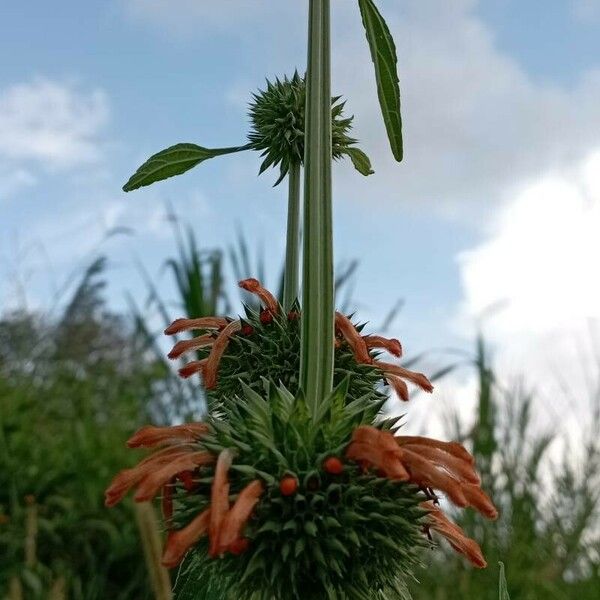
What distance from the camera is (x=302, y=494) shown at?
0.80m

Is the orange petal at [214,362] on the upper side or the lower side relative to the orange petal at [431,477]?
upper

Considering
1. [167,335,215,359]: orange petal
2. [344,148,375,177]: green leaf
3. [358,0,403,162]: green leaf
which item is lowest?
[167,335,215,359]: orange petal

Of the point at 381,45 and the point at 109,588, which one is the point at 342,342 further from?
the point at 109,588

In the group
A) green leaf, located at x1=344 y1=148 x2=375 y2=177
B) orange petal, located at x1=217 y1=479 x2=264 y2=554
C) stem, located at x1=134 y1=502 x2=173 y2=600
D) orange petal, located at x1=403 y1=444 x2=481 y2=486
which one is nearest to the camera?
orange petal, located at x1=217 y1=479 x2=264 y2=554

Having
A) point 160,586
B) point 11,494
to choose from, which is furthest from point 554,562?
point 160,586

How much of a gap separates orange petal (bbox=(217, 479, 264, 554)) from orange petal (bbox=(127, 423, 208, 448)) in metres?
0.15

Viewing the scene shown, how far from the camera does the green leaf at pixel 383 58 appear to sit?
810 mm

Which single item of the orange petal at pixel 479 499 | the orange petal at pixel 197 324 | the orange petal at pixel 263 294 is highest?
the orange petal at pixel 263 294

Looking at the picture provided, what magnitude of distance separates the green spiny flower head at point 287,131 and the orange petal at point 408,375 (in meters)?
0.25

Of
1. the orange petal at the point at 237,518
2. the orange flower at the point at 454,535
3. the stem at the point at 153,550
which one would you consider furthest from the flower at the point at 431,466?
the stem at the point at 153,550

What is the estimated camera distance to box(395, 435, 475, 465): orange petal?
0.89 metres

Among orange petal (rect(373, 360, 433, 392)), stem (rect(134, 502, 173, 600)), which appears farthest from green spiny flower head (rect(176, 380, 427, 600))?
stem (rect(134, 502, 173, 600))

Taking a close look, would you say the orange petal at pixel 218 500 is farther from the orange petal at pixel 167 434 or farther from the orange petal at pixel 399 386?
the orange petal at pixel 399 386

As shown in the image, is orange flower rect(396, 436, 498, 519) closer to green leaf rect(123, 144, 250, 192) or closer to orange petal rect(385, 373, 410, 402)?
orange petal rect(385, 373, 410, 402)
